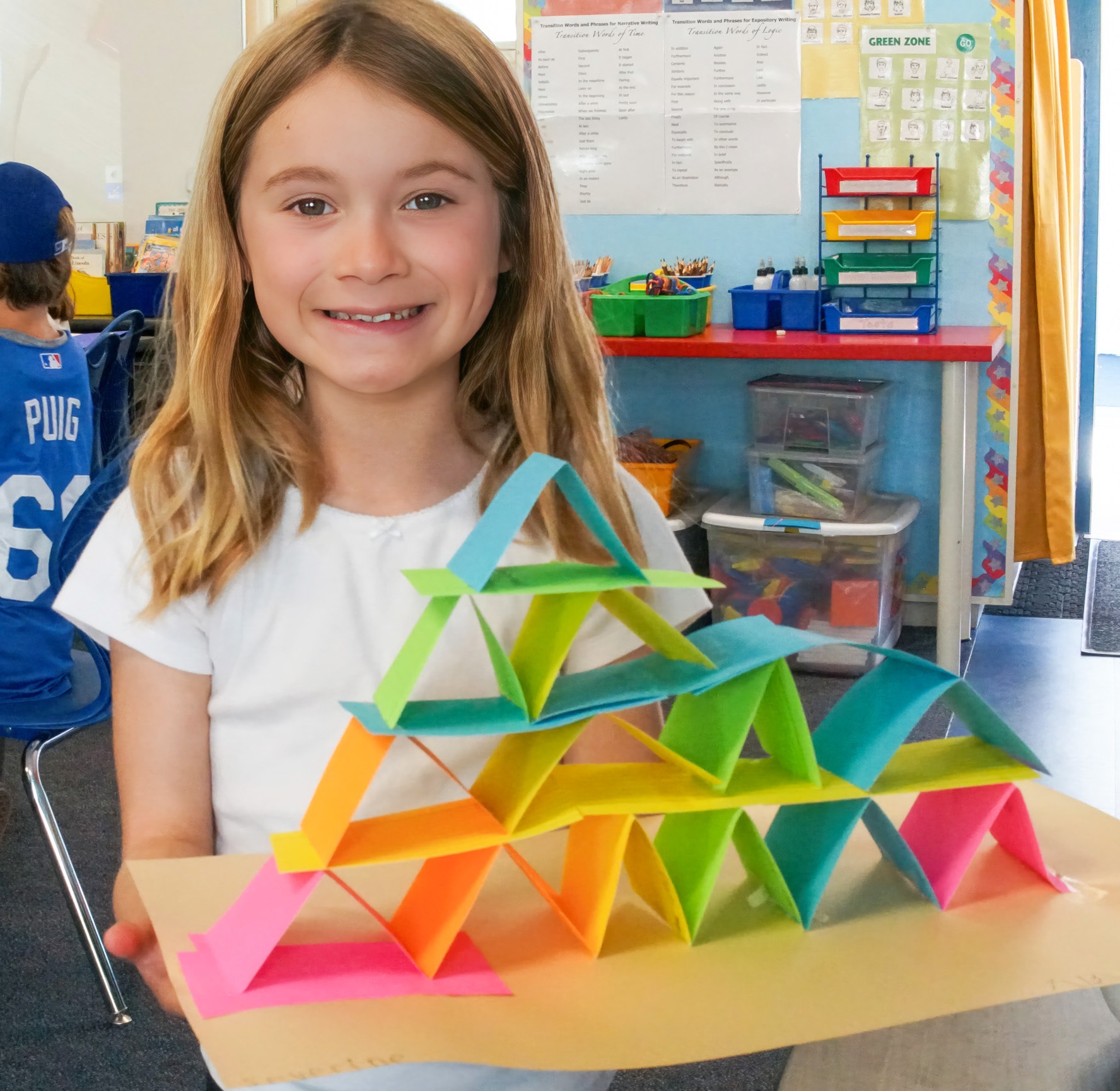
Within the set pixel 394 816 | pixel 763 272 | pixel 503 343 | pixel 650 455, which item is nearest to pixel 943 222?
pixel 763 272

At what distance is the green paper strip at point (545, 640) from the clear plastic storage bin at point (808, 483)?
253cm

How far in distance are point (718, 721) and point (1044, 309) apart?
2.92 m

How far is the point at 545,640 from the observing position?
56cm

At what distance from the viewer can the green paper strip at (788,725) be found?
0.57 m

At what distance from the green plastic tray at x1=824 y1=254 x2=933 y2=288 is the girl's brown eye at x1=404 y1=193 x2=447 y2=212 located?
2.38 m

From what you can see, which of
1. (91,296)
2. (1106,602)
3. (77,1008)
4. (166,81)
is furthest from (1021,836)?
(166,81)

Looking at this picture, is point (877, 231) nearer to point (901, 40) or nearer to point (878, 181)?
point (878, 181)

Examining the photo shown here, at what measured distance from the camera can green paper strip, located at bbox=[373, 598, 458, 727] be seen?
505 mm

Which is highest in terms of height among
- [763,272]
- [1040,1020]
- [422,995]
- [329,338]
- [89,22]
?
[89,22]

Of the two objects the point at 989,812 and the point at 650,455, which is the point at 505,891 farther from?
the point at 650,455

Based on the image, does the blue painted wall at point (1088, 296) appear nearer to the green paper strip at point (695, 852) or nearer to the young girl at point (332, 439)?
the young girl at point (332, 439)

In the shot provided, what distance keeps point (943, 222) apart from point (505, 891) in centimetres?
299

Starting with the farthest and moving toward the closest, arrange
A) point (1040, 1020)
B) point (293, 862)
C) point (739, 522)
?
1. point (739, 522)
2. point (1040, 1020)
3. point (293, 862)

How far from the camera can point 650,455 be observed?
3180 mm
